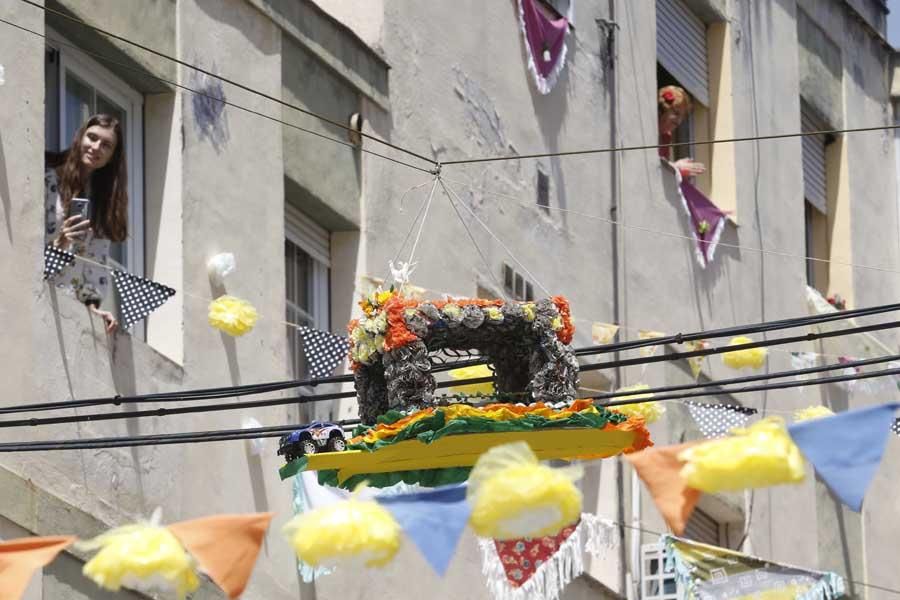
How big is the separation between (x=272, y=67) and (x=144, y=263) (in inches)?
86.5

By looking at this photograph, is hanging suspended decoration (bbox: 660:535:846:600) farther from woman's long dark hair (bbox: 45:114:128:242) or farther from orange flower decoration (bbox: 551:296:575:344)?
orange flower decoration (bbox: 551:296:575:344)

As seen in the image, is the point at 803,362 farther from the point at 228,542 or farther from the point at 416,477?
the point at 228,542

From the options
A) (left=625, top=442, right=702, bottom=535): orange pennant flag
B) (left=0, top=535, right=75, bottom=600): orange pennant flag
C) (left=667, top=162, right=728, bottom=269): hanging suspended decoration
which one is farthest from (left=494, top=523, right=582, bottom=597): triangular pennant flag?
(left=0, top=535, right=75, bottom=600): orange pennant flag

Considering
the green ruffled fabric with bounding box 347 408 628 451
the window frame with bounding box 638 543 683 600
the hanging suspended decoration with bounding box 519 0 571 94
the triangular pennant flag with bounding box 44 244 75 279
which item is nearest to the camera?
the green ruffled fabric with bounding box 347 408 628 451

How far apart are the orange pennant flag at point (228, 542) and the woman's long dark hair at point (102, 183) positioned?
6.29m

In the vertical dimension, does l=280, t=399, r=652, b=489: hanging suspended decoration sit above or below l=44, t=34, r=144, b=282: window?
below

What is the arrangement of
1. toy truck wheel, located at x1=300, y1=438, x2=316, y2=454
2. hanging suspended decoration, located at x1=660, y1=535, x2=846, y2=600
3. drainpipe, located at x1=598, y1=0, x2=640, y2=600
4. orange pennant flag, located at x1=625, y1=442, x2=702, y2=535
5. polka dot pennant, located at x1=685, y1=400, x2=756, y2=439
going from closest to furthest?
orange pennant flag, located at x1=625, y1=442, x2=702, y2=535, toy truck wheel, located at x1=300, y1=438, x2=316, y2=454, hanging suspended decoration, located at x1=660, y1=535, x2=846, y2=600, polka dot pennant, located at x1=685, y1=400, x2=756, y2=439, drainpipe, located at x1=598, y1=0, x2=640, y2=600

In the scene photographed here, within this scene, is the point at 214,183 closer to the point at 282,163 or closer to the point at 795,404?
the point at 282,163

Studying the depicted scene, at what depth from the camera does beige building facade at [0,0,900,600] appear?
1717 centimetres

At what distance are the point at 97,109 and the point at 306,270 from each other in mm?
2969

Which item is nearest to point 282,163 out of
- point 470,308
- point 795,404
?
point 470,308

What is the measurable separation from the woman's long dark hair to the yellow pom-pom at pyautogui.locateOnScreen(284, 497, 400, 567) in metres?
6.39

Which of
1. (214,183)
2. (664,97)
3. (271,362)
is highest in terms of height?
(664,97)

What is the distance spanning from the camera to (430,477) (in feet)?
47.0
